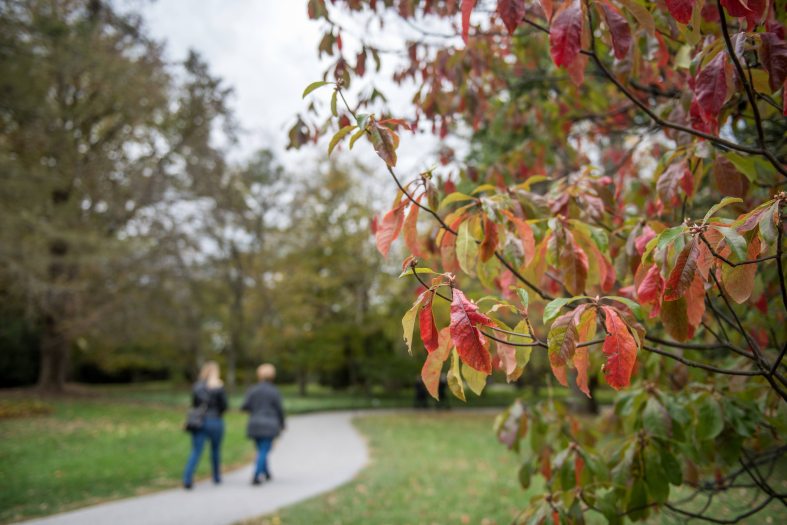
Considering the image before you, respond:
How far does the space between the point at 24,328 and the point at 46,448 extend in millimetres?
22163

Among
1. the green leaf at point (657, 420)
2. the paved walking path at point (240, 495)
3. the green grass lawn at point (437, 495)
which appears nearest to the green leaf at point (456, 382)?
the green leaf at point (657, 420)

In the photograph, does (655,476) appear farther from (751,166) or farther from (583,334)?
(751,166)

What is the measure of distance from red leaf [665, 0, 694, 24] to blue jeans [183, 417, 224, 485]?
22.1 feet

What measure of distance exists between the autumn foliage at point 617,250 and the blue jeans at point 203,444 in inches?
201

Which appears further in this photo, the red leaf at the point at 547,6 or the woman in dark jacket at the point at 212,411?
the woman in dark jacket at the point at 212,411

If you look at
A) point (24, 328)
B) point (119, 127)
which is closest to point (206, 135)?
point (119, 127)

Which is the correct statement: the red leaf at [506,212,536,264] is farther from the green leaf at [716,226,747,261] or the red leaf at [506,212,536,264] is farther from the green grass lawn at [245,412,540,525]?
→ the green grass lawn at [245,412,540,525]

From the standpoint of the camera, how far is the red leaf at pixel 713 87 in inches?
54.9

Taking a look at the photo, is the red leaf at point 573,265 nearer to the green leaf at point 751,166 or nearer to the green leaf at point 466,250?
the green leaf at point 466,250

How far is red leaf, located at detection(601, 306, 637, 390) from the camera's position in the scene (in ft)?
4.00

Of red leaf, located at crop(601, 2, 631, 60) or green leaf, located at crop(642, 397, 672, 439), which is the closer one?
red leaf, located at crop(601, 2, 631, 60)

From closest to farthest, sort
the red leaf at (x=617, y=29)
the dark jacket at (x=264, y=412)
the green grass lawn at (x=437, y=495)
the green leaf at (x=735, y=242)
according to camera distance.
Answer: the green leaf at (x=735, y=242)
the red leaf at (x=617, y=29)
the green grass lawn at (x=437, y=495)
the dark jacket at (x=264, y=412)

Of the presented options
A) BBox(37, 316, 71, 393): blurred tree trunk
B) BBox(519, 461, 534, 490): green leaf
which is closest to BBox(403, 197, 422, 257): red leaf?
BBox(519, 461, 534, 490): green leaf

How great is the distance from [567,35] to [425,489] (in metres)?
6.22
